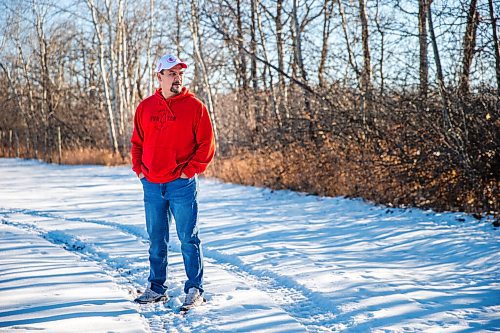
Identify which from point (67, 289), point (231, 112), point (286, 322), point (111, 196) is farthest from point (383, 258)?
point (231, 112)

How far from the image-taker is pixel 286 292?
13.8 feet

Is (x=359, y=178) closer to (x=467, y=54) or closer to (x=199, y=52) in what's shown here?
(x=467, y=54)

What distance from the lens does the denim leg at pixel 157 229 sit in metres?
3.93

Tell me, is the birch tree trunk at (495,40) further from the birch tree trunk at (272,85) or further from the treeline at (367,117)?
the birch tree trunk at (272,85)

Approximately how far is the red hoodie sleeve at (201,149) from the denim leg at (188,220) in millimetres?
108

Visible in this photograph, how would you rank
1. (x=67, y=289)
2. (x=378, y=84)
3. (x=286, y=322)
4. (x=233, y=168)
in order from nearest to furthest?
1. (x=286, y=322)
2. (x=67, y=289)
3. (x=378, y=84)
4. (x=233, y=168)

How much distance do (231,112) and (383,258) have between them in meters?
10.4

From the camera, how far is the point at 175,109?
3.84 meters

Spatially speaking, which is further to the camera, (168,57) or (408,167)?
(408,167)

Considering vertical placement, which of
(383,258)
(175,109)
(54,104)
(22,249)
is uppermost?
(54,104)

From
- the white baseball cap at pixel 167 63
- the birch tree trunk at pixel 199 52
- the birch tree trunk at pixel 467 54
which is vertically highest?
the birch tree trunk at pixel 199 52

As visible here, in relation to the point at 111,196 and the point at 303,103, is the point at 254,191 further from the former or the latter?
the point at 111,196

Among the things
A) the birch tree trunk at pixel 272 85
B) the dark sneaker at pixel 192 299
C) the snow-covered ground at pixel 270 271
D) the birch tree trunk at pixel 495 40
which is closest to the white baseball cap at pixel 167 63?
the dark sneaker at pixel 192 299

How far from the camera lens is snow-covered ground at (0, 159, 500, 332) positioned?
3490 mm
